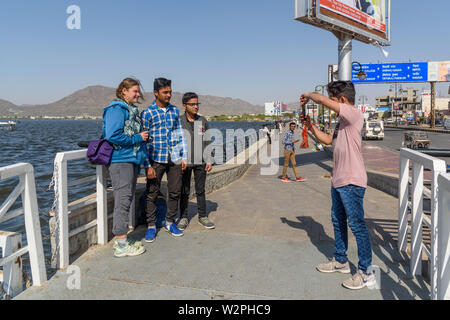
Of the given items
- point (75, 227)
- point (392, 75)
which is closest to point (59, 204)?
point (75, 227)

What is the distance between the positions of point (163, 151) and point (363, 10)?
1105cm

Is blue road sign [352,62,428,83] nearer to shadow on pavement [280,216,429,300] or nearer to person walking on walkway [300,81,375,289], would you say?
shadow on pavement [280,216,429,300]

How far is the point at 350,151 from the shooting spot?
3020mm

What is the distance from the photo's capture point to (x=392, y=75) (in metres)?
30.6

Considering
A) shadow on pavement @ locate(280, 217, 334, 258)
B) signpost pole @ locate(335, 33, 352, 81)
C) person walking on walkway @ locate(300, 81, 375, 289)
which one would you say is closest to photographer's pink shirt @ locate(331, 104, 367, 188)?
person walking on walkway @ locate(300, 81, 375, 289)

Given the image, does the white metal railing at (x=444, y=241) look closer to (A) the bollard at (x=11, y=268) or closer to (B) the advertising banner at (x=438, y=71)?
(A) the bollard at (x=11, y=268)

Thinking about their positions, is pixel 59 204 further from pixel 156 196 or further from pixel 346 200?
pixel 346 200

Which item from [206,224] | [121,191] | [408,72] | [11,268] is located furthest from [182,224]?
[408,72]

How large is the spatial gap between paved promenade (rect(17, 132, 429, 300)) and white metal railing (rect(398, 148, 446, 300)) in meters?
0.22

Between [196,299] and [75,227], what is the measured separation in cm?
174

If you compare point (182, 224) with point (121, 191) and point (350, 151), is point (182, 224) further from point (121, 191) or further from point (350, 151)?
point (350, 151)

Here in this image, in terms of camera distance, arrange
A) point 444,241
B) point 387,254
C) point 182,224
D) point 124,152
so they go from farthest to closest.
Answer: point 182,224 → point 387,254 → point 124,152 → point 444,241

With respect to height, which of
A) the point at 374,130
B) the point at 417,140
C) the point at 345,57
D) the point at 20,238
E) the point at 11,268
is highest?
the point at 345,57
